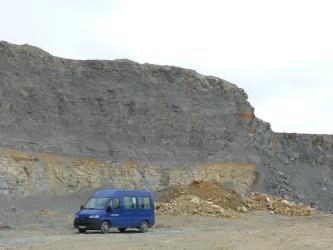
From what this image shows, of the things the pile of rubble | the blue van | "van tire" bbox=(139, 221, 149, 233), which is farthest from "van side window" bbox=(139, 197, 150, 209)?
the pile of rubble

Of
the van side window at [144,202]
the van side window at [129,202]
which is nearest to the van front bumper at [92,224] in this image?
the van side window at [129,202]

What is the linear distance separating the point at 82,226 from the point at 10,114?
40.8ft

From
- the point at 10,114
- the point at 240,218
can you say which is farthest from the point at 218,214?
the point at 10,114

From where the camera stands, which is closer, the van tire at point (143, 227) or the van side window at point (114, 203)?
the van side window at point (114, 203)

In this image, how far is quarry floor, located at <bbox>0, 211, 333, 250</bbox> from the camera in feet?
56.5

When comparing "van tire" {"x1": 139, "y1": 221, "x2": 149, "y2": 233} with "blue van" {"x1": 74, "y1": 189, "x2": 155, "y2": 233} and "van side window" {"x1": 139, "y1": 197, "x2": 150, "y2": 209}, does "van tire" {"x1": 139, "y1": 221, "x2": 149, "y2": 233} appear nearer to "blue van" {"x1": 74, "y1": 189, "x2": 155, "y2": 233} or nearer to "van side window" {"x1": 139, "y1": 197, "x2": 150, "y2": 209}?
"blue van" {"x1": 74, "y1": 189, "x2": 155, "y2": 233}

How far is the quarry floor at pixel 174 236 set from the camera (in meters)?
17.2

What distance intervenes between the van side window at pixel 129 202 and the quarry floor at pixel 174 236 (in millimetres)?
1053

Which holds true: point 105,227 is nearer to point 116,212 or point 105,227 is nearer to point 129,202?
point 116,212

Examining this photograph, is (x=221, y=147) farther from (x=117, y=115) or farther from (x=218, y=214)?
(x=218, y=214)

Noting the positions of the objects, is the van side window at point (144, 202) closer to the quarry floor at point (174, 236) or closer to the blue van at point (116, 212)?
the blue van at point (116, 212)

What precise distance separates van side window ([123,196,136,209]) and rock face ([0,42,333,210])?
859 cm

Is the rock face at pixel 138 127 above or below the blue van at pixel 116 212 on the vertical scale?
above

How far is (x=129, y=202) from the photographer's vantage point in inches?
905
